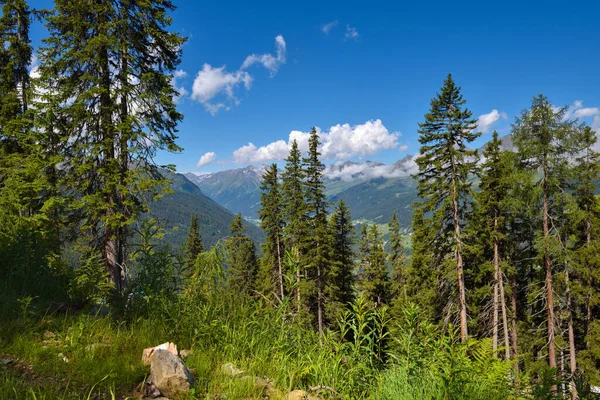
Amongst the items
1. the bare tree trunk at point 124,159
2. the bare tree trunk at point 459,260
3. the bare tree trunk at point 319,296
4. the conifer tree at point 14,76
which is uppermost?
the conifer tree at point 14,76

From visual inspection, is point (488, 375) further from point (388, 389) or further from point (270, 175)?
point (270, 175)

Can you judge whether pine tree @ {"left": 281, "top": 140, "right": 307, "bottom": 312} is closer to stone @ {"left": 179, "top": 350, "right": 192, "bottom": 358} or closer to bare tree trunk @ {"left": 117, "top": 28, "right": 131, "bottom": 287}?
bare tree trunk @ {"left": 117, "top": 28, "right": 131, "bottom": 287}

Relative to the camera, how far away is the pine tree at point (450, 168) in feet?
51.5

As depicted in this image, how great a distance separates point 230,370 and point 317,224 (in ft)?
68.9

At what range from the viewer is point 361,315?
109 inches

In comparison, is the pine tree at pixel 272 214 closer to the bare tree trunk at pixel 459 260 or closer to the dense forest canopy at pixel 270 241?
the dense forest canopy at pixel 270 241

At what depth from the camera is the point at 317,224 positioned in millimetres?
23703

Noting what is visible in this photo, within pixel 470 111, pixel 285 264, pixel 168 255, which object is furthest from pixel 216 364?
pixel 470 111

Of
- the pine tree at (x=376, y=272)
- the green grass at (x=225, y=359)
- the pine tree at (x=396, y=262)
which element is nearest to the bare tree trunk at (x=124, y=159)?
the green grass at (x=225, y=359)

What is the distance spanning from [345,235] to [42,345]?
26.6 m

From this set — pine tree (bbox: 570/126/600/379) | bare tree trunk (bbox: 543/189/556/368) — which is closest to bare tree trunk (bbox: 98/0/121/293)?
A: bare tree trunk (bbox: 543/189/556/368)

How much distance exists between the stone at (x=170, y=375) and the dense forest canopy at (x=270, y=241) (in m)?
0.21

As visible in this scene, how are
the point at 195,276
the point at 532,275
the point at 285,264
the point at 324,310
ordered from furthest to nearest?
the point at 324,310
the point at 532,275
the point at 195,276
the point at 285,264

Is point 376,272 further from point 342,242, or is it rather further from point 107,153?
point 107,153
